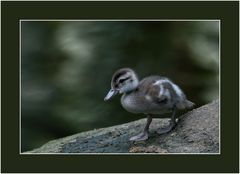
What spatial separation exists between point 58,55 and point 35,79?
1.16 feet

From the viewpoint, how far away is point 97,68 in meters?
7.53

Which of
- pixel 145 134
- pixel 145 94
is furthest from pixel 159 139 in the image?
pixel 145 94

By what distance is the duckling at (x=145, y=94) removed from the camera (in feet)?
19.1

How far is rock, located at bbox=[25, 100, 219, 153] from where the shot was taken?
5.91m

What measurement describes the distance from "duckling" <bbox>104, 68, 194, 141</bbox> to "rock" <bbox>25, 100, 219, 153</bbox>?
0.12m

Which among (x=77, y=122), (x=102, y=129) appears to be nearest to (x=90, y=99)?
(x=77, y=122)

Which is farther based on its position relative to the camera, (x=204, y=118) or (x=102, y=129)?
(x=102, y=129)

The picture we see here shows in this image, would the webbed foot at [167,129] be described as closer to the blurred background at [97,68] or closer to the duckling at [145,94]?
the duckling at [145,94]

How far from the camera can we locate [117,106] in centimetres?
748

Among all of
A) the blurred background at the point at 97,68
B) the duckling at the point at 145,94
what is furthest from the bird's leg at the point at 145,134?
the blurred background at the point at 97,68

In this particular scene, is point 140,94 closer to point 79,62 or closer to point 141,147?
point 141,147

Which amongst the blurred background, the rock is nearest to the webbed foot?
the rock

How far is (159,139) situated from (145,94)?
0.41 metres

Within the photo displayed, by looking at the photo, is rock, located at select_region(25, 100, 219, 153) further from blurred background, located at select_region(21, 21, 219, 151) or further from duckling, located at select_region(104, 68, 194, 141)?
blurred background, located at select_region(21, 21, 219, 151)
